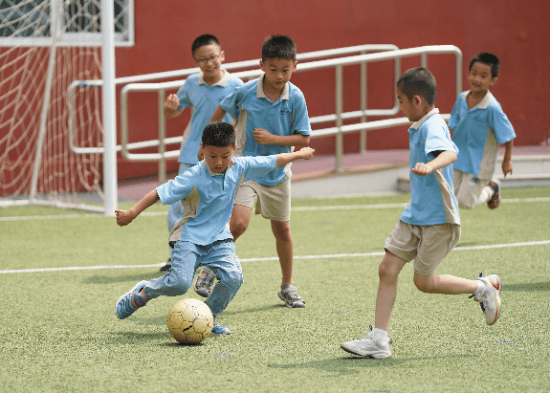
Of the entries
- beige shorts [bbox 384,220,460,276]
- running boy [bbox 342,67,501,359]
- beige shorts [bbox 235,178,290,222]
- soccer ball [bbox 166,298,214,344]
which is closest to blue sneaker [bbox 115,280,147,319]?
soccer ball [bbox 166,298,214,344]

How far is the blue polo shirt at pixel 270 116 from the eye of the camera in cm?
482

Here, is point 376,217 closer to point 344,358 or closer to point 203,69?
point 203,69

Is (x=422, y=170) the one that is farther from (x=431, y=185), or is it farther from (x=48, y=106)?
(x=48, y=106)

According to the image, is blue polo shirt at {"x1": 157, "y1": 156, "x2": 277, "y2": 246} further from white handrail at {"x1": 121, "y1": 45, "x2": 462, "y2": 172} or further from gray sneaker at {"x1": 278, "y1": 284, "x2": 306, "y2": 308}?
white handrail at {"x1": 121, "y1": 45, "x2": 462, "y2": 172}

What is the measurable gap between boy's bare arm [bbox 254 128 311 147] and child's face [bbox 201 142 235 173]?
492 millimetres

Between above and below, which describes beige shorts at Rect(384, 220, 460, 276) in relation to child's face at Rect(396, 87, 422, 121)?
below

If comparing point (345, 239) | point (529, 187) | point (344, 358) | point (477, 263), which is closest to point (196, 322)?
point (344, 358)

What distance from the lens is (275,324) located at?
4.31 metres

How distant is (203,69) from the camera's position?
571cm

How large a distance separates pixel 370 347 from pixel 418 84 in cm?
122

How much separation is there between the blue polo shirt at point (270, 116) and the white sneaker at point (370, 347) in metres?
1.49

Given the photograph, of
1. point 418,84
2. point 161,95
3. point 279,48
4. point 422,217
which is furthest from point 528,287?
point 161,95

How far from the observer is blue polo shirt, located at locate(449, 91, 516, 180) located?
6609 mm

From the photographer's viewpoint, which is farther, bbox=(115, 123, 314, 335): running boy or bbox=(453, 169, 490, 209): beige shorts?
bbox=(453, 169, 490, 209): beige shorts
